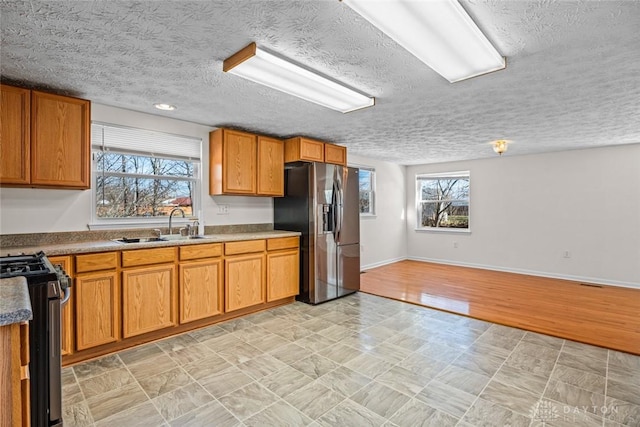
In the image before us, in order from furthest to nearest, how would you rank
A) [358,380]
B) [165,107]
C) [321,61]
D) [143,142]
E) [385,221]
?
[385,221] < [143,142] < [165,107] < [358,380] < [321,61]

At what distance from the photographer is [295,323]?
3.40 meters

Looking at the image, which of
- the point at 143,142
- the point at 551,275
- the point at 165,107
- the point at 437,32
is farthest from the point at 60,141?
the point at 551,275

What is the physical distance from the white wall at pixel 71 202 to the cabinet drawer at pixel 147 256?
64 centimetres

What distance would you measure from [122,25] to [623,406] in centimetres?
365

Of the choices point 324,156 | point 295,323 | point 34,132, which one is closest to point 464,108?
point 324,156

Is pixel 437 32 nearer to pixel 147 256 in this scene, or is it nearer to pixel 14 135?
pixel 147 256

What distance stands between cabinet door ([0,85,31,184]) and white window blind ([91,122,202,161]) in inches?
23.1

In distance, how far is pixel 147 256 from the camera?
2848mm

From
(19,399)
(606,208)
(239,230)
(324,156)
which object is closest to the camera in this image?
(19,399)

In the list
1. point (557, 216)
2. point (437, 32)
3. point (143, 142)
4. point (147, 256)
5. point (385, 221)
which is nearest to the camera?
point (437, 32)

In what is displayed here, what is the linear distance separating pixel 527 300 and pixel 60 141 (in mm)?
5325

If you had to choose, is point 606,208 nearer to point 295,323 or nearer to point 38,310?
point 295,323

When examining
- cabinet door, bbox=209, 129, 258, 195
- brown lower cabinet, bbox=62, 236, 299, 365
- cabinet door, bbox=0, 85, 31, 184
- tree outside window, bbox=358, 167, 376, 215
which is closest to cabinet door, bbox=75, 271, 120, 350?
brown lower cabinet, bbox=62, 236, 299, 365

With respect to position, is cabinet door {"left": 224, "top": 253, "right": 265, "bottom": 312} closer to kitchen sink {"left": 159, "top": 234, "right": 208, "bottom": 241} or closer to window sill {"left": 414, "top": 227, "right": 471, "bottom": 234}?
kitchen sink {"left": 159, "top": 234, "right": 208, "bottom": 241}
